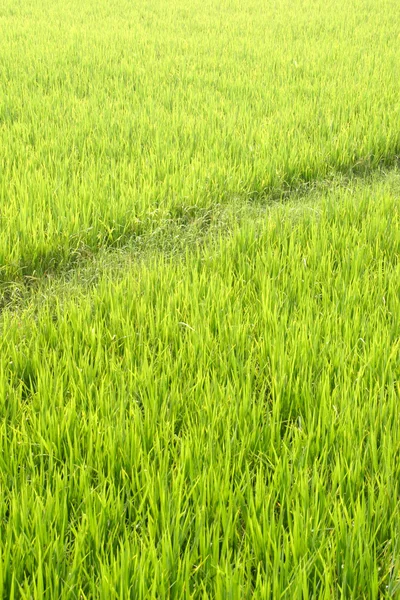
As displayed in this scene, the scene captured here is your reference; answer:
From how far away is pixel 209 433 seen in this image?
1426 millimetres

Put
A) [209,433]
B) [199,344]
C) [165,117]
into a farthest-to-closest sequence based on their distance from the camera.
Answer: [165,117] < [199,344] < [209,433]

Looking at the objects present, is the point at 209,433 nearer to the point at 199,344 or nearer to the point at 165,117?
the point at 199,344

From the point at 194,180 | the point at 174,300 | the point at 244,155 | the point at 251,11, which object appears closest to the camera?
the point at 174,300

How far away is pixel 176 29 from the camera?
7.76 meters

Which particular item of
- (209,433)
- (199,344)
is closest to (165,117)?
(199,344)

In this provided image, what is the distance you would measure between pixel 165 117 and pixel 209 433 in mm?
3315

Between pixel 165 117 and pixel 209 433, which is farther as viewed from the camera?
pixel 165 117

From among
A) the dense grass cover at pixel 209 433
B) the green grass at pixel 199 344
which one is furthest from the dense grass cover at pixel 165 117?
the dense grass cover at pixel 209 433

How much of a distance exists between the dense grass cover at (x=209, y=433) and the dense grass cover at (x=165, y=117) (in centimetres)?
63

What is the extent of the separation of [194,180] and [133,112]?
1469mm

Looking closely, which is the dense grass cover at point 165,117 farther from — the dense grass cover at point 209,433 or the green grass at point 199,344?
the dense grass cover at point 209,433

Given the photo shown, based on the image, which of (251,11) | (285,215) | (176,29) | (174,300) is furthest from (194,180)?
(251,11)

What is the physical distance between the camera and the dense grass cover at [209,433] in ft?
3.70

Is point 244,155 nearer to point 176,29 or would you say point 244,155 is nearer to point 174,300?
point 174,300
